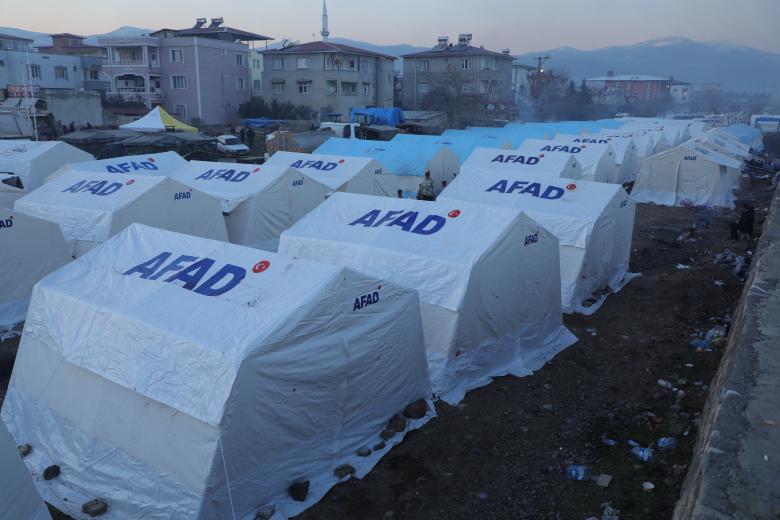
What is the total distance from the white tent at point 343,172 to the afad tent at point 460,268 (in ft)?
23.8

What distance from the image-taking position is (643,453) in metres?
6.39

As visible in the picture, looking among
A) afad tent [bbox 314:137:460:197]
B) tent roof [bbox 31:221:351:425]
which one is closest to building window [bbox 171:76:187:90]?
afad tent [bbox 314:137:460:197]

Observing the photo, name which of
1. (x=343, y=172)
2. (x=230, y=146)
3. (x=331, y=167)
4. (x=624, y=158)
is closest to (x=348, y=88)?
(x=230, y=146)

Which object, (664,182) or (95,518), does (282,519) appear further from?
(664,182)

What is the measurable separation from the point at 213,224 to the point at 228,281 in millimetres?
7777

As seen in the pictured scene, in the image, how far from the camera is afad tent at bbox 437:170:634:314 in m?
11.0

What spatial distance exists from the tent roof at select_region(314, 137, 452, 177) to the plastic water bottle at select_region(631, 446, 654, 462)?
48.7 feet

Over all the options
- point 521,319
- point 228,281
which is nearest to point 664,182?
point 521,319

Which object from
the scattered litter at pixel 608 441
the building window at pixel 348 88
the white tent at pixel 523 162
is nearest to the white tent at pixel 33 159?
the white tent at pixel 523 162

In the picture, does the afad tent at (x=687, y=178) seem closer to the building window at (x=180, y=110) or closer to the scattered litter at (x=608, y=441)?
the scattered litter at (x=608, y=441)

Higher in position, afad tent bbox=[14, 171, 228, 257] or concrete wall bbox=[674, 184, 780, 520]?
afad tent bbox=[14, 171, 228, 257]

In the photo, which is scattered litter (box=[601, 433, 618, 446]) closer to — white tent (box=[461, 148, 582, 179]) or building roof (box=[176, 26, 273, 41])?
white tent (box=[461, 148, 582, 179])

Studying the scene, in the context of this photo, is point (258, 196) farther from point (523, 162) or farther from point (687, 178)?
point (687, 178)

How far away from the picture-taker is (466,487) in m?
6.02
